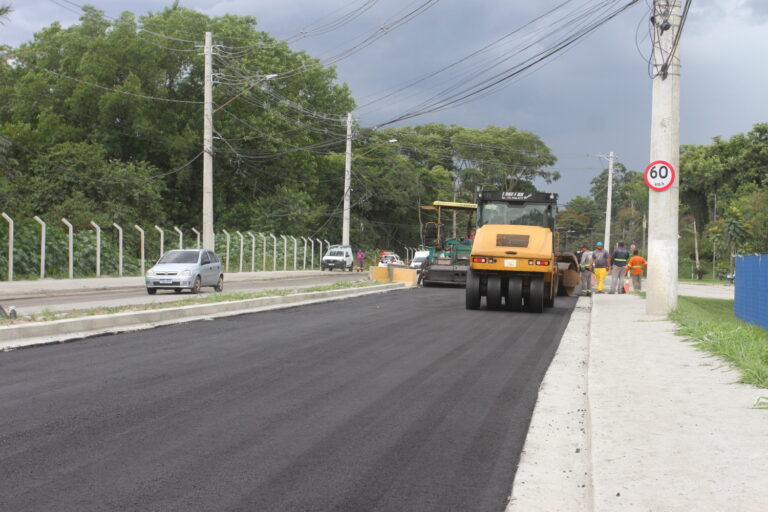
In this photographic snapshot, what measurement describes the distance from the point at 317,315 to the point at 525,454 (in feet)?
34.9

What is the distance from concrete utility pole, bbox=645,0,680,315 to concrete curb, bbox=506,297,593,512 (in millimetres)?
6869

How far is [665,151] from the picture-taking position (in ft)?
51.6

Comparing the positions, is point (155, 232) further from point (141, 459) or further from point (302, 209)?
point (141, 459)

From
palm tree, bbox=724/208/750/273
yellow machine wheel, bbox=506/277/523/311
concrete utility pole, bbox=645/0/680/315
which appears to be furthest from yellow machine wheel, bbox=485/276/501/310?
palm tree, bbox=724/208/750/273

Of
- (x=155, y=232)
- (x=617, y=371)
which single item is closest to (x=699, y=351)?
(x=617, y=371)

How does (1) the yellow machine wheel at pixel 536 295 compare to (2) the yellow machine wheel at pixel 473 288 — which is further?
(2) the yellow machine wheel at pixel 473 288

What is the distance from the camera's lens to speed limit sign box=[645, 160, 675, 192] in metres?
15.5

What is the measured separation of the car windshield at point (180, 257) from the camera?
81.0 feet

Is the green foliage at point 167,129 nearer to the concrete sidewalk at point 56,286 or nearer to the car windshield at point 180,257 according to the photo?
the concrete sidewalk at point 56,286

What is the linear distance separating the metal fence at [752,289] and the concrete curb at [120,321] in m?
10.7

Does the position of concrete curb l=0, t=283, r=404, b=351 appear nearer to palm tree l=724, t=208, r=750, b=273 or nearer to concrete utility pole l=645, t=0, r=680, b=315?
concrete utility pole l=645, t=0, r=680, b=315

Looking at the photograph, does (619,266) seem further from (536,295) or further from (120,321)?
(120,321)

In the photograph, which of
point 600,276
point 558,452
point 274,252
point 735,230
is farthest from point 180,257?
point 735,230

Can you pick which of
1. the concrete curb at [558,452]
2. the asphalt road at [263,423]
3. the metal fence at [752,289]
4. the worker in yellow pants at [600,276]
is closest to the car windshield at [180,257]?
the asphalt road at [263,423]
